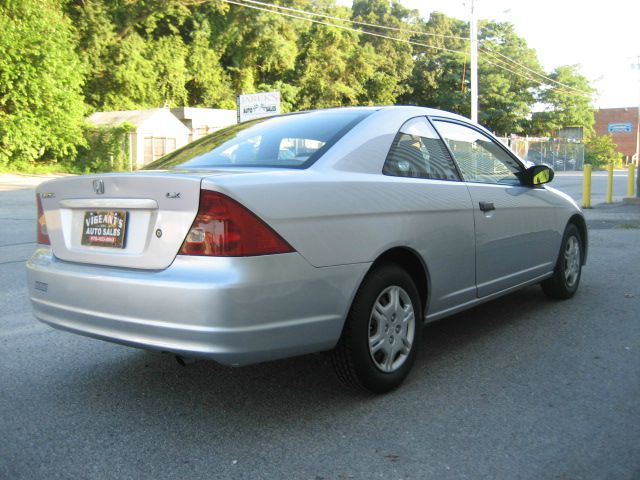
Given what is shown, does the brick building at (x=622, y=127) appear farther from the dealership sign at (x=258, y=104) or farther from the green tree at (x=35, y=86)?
the green tree at (x=35, y=86)

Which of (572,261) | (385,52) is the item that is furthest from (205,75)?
(572,261)

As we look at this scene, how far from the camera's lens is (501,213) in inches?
175

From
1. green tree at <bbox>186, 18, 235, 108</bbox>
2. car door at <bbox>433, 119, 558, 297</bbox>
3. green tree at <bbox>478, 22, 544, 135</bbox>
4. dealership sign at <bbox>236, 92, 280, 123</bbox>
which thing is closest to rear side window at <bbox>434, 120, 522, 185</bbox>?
car door at <bbox>433, 119, 558, 297</bbox>

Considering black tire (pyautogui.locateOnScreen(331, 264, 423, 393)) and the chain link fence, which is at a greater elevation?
the chain link fence

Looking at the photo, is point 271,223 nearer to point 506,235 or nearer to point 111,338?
point 111,338

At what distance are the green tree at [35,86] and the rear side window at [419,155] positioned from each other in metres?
28.2

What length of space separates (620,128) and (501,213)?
92.7m

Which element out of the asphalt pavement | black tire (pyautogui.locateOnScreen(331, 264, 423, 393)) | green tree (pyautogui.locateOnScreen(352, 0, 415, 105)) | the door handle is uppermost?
green tree (pyautogui.locateOnScreen(352, 0, 415, 105))

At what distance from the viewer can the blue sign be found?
8650 centimetres

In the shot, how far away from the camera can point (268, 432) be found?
9.94 ft

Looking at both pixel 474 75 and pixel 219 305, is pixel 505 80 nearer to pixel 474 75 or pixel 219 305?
pixel 474 75

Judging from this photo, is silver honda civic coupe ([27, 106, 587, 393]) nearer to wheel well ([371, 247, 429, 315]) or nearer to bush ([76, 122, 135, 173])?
wheel well ([371, 247, 429, 315])

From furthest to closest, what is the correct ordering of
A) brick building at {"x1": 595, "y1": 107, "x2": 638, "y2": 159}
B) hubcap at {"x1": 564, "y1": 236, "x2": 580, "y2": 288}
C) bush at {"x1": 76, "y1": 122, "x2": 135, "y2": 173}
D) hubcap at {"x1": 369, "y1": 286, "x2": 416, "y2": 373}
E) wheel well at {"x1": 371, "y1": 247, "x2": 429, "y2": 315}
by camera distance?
brick building at {"x1": 595, "y1": 107, "x2": 638, "y2": 159} < bush at {"x1": 76, "y1": 122, "x2": 135, "y2": 173} < hubcap at {"x1": 564, "y1": 236, "x2": 580, "y2": 288} < wheel well at {"x1": 371, "y1": 247, "x2": 429, "y2": 315} < hubcap at {"x1": 369, "y1": 286, "x2": 416, "y2": 373}

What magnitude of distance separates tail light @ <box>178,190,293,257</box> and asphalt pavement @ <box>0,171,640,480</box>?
0.88 meters
